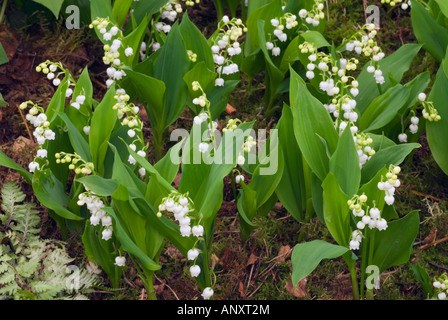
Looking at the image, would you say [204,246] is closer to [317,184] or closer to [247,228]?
[247,228]

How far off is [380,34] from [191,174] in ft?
5.72

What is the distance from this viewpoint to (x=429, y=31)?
2.95 meters

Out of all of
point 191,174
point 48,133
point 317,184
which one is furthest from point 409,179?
point 48,133

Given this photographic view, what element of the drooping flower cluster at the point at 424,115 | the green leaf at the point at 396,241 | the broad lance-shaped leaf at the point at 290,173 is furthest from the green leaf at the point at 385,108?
the green leaf at the point at 396,241

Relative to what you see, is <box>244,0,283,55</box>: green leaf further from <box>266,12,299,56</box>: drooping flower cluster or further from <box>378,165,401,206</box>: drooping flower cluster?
<box>378,165,401,206</box>: drooping flower cluster

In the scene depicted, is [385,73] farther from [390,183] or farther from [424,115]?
[390,183]

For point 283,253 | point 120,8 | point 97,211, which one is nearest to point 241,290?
point 283,253

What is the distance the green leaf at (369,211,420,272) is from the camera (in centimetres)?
229

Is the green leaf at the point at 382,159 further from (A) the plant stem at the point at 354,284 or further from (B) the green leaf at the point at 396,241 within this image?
(A) the plant stem at the point at 354,284

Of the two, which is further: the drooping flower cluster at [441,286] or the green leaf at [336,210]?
the drooping flower cluster at [441,286]

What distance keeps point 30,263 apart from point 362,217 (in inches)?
48.8

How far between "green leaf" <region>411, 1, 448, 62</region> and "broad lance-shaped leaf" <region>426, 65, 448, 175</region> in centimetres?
35

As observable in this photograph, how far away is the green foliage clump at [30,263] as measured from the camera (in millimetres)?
2293

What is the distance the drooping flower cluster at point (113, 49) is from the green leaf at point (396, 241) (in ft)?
4.14
